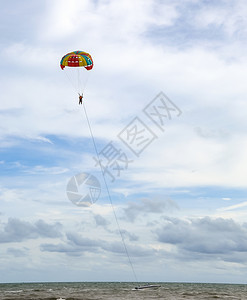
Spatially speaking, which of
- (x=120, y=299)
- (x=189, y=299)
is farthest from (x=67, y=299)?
(x=189, y=299)

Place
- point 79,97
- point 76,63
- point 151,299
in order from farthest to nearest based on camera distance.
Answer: point 151,299
point 76,63
point 79,97

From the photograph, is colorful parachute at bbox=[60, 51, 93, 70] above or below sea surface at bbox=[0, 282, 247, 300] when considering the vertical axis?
above

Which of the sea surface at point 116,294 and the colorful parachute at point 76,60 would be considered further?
the sea surface at point 116,294

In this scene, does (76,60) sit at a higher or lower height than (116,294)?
Result: higher

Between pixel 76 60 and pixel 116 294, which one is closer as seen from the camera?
pixel 76 60

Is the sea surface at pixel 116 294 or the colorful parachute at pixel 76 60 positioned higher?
the colorful parachute at pixel 76 60

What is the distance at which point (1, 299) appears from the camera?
6066cm

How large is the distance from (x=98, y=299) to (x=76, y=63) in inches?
1447

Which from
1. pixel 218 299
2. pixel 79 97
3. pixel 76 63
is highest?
pixel 76 63

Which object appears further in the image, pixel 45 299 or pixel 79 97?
pixel 45 299

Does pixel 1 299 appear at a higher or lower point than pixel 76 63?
lower

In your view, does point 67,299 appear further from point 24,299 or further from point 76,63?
point 76,63

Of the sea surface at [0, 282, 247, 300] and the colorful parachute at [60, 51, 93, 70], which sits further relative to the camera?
the sea surface at [0, 282, 247, 300]

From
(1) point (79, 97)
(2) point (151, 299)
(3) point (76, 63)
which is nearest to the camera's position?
(1) point (79, 97)
